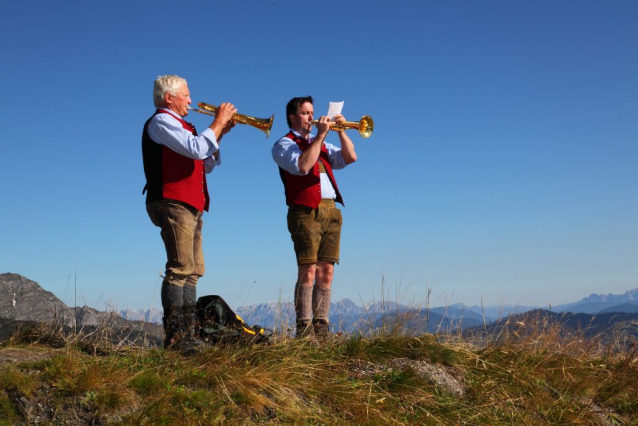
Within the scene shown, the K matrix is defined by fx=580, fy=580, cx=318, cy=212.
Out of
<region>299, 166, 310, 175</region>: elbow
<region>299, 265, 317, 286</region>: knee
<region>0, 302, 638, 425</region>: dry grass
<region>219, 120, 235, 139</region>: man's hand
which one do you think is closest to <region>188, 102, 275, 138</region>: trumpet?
<region>219, 120, 235, 139</region>: man's hand

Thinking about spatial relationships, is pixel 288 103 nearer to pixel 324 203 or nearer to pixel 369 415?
pixel 324 203

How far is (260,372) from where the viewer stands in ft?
15.0

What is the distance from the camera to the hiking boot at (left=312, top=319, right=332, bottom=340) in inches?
234

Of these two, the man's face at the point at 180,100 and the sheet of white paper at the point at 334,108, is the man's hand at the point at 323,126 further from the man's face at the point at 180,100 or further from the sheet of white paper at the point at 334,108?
the man's face at the point at 180,100

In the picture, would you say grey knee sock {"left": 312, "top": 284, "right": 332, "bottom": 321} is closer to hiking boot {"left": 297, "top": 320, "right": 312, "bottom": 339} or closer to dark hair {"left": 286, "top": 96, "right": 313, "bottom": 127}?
hiking boot {"left": 297, "top": 320, "right": 312, "bottom": 339}

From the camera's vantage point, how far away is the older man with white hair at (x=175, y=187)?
525 cm

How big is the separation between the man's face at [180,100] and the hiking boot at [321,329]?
254 cm

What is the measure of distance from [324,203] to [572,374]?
3252 millimetres

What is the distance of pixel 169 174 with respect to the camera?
533cm

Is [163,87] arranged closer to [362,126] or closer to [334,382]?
[362,126]

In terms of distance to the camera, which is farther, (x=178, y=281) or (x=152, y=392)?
(x=178, y=281)

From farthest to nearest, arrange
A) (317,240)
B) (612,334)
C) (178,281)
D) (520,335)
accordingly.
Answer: (612,334) → (520,335) → (317,240) → (178,281)

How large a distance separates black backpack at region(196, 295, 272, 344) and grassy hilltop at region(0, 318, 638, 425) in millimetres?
256

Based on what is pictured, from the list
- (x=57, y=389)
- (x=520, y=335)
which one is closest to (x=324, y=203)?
(x=520, y=335)
